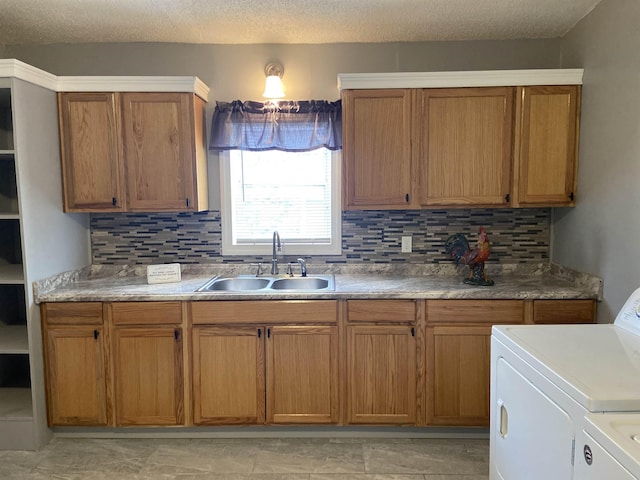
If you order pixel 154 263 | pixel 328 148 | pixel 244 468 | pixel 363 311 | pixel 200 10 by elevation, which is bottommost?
pixel 244 468

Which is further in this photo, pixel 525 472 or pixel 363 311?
pixel 363 311

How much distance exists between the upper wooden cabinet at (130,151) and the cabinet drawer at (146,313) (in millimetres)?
586

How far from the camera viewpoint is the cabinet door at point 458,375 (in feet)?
8.34

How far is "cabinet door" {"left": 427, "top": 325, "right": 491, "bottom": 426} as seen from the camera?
254 centimetres

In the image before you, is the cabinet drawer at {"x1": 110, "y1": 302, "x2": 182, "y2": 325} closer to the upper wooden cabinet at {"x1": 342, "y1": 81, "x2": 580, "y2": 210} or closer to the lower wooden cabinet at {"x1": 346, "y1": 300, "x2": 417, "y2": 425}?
the lower wooden cabinet at {"x1": 346, "y1": 300, "x2": 417, "y2": 425}

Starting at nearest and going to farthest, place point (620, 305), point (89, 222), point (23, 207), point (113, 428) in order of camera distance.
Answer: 1. point (620, 305)
2. point (23, 207)
3. point (113, 428)
4. point (89, 222)

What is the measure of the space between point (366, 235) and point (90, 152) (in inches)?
69.9

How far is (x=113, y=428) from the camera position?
266 centimetres

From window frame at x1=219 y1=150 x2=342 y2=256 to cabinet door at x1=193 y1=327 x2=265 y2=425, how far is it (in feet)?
2.27

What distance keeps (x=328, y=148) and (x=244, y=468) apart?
188 cm

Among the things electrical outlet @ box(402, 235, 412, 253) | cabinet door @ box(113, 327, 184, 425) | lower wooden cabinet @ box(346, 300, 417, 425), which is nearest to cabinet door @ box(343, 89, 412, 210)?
electrical outlet @ box(402, 235, 412, 253)

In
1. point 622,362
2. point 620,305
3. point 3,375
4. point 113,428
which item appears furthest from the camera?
point 3,375

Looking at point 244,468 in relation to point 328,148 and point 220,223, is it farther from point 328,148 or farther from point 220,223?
point 328,148

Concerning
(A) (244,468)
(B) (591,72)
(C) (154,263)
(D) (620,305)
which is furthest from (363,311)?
(B) (591,72)
